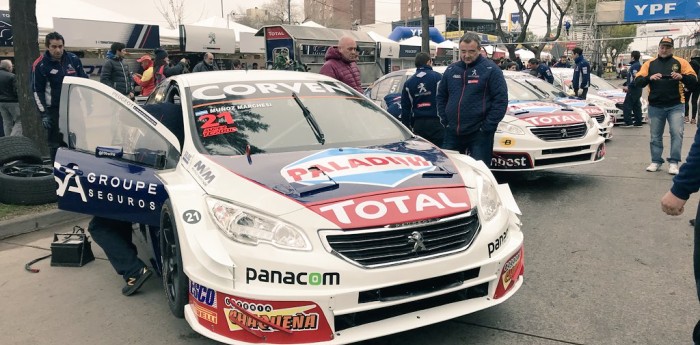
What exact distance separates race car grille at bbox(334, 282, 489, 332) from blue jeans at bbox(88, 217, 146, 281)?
202 cm

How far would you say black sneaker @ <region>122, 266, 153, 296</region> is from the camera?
3.82m

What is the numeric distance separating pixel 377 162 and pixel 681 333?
1.92 metres

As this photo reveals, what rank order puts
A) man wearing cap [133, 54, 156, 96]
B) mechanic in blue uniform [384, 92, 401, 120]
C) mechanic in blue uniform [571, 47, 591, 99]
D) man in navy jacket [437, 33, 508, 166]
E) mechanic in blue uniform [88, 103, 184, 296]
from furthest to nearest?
mechanic in blue uniform [571, 47, 591, 99] < man wearing cap [133, 54, 156, 96] < mechanic in blue uniform [384, 92, 401, 120] < man in navy jacket [437, 33, 508, 166] < mechanic in blue uniform [88, 103, 184, 296]

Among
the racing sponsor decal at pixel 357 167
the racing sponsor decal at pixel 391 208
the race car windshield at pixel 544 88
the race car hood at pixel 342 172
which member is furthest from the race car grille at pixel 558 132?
the racing sponsor decal at pixel 391 208

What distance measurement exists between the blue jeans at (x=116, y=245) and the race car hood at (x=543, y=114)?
463cm

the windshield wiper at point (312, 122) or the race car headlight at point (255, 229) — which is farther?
the windshield wiper at point (312, 122)

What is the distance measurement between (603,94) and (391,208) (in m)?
12.0

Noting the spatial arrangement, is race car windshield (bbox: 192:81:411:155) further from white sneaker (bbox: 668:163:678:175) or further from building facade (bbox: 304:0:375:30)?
building facade (bbox: 304:0:375:30)

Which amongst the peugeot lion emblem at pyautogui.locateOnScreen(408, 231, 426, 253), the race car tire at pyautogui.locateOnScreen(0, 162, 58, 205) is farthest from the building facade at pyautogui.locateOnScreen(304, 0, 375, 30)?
the peugeot lion emblem at pyautogui.locateOnScreen(408, 231, 426, 253)

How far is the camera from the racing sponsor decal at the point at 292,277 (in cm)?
248

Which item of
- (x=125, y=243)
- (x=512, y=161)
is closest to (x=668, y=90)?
(x=512, y=161)

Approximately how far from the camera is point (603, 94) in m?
12.9

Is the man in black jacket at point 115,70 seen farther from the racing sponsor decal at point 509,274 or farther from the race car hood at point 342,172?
the racing sponsor decal at point 509,274

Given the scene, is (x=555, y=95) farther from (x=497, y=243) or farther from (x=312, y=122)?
(x=497, y=243)
